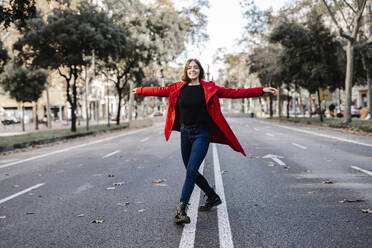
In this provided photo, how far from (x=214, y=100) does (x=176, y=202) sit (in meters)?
1.83

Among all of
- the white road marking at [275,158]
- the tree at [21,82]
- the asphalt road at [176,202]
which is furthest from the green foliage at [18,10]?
the tree at [21,82]

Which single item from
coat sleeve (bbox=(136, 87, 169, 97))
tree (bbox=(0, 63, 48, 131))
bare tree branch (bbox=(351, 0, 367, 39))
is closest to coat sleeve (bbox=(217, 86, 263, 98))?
coat sleeve (bbox=(136, 87, 169, 97))

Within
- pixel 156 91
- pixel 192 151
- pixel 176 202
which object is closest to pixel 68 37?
pixel 176 202

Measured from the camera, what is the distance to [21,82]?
31047 millimetres

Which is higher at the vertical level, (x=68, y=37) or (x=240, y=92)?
(x=68, y=37)

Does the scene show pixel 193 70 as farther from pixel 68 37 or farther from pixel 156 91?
pixel 68 37

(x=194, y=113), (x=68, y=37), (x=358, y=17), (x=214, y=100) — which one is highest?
(x=358, y=17)

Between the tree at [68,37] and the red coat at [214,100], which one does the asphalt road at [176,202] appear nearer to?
the red coat at [214,100]

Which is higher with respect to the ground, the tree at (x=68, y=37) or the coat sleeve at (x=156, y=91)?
the tree at (x=68, y=37)

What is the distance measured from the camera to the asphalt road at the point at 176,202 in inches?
167

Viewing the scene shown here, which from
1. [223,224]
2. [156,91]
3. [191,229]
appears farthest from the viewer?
[156,91]

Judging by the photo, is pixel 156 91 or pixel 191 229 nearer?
pixel 191 229

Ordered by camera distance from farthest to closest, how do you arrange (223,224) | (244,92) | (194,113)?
(244,92)
(194,113)
(223,224)

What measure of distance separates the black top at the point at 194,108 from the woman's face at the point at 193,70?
0.41ft
